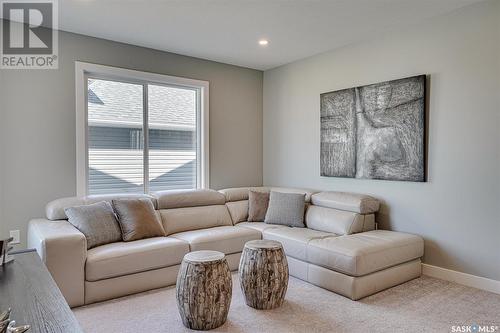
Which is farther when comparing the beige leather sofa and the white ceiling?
the white ceiling

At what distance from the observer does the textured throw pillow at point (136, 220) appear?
328 cm

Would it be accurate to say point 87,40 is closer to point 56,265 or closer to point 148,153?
point 148,153

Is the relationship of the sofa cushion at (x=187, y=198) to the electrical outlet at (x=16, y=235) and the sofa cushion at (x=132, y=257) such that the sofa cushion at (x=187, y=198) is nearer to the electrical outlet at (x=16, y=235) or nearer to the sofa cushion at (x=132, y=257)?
the sofa cushion at (x=132, y=257)

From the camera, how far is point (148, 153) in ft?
14.3

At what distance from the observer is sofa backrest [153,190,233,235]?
3827 millimetres

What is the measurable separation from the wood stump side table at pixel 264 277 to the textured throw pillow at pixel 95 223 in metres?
1.32

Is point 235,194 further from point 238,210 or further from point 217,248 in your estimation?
point 217,248

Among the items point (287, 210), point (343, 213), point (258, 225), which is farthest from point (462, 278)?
point (258, 225)

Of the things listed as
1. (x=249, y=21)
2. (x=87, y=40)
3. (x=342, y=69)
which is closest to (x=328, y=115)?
(x=342, y=69)

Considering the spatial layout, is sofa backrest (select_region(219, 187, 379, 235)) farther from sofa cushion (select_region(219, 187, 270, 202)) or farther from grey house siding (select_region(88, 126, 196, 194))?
grey house siding (select_region(88, 126, 196, 194))

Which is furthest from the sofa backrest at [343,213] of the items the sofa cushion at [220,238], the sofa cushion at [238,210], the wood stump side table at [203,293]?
the wood stump side table at [203,293]

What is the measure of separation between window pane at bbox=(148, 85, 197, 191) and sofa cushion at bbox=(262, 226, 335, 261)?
154cm

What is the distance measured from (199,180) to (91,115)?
1.60 metres

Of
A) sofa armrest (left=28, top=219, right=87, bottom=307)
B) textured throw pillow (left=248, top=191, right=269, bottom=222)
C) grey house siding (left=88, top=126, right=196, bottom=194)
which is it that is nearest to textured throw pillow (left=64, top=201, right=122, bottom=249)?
sofa armrest (left=28, top=219, right=87, bottom=307)
